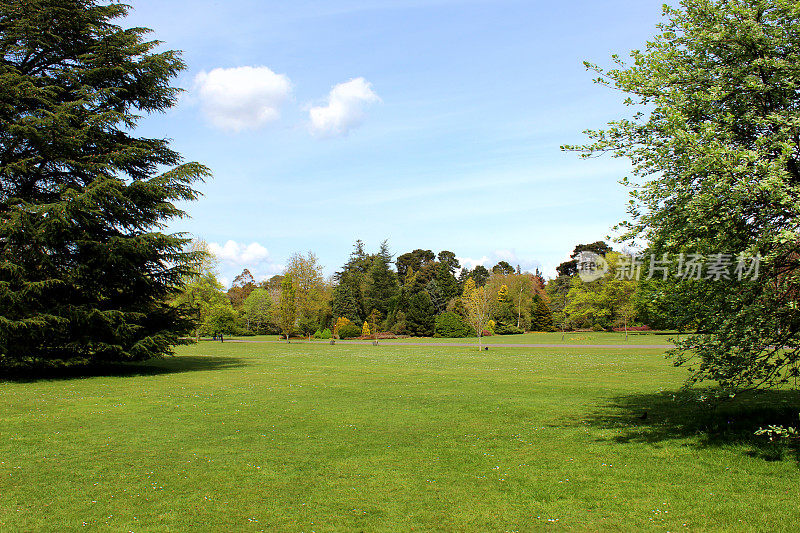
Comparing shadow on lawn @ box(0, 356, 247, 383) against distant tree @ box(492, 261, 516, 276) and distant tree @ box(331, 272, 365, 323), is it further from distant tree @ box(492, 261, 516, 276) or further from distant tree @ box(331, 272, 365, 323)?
distant tree @ box(492, 261, 516, 276)

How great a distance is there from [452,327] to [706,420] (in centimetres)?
5553

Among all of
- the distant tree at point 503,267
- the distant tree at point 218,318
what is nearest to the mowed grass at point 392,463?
the distant tree at point 218,318

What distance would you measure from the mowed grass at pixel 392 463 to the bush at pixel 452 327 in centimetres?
4925

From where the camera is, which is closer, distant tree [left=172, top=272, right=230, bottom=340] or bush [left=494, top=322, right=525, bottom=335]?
distant tree [left=172, top=272, right=230, bottom=340]

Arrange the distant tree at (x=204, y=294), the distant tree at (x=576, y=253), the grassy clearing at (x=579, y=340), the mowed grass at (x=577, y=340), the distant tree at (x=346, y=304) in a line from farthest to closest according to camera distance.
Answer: the distant tree at (x=576, y=253) < the distant tree at (x=346, y=304) < the distant tree at (x=204, y=294) < the grassy clearing at (x=579, y=340) < the mowed grass at (x=577, y=340)

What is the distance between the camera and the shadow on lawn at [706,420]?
8.85 metres

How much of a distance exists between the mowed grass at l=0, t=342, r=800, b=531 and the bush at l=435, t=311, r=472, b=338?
49.2m

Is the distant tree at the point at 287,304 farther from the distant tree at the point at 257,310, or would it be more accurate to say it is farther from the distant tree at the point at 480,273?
the distant tree at the point at 480,273

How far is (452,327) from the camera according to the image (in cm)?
6600

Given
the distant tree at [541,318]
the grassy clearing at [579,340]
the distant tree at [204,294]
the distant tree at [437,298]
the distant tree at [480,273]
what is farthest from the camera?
the distant tree at [480,273]

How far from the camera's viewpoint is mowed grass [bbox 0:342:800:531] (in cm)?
629

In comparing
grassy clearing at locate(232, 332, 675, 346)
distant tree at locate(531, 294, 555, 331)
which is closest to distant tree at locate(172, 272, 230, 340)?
grassy clearing at locate(232, 332, 675, 346)

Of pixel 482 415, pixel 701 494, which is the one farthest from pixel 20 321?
pixel 701 494

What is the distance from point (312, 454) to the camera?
9.15 meters
